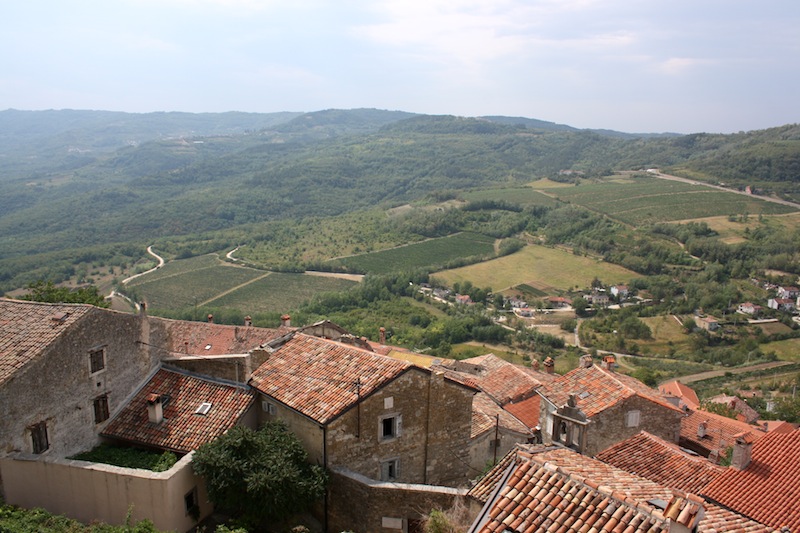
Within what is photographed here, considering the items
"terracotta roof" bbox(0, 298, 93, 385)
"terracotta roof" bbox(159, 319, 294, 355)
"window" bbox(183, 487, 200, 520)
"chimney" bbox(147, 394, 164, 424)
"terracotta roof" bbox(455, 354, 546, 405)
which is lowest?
"terracotta roof" bbox(455, 354, 546, 405)

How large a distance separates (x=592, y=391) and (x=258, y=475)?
Answer: 12945 millimetres

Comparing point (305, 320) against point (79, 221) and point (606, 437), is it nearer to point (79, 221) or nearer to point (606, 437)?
point (606, 437)

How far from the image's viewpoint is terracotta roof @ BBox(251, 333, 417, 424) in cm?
1712

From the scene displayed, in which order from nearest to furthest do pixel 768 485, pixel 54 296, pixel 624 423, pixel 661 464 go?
pixel 768 485 → pixel 661 464 → pixel 624 423 → pixel 54 296

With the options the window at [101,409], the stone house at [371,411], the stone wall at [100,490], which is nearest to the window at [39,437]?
the stone wall at [100,490]

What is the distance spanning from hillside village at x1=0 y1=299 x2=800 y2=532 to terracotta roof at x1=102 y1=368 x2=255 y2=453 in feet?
0.14

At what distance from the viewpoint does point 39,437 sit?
16.4 m

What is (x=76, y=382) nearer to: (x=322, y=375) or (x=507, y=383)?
(x=322, y=375)

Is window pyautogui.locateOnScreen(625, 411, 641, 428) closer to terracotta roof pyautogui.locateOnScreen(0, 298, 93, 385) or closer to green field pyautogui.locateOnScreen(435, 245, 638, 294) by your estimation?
terracotta roof pyautogui.locateOnScreen(0, 298, 93, 385)

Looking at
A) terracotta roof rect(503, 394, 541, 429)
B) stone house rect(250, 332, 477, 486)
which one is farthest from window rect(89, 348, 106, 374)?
terracotta roof rect(503, 394, 541, 429)

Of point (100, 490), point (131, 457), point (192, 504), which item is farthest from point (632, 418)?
point (100, 490)

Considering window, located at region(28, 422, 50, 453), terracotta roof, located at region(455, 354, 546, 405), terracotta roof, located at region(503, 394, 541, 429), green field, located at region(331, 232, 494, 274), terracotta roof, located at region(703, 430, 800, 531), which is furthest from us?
green field, located at region(331, 232, 494, 274)

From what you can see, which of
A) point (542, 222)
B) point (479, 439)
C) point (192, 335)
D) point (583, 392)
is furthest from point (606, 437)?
point (542, 222)

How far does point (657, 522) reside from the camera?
8961 millimetres
